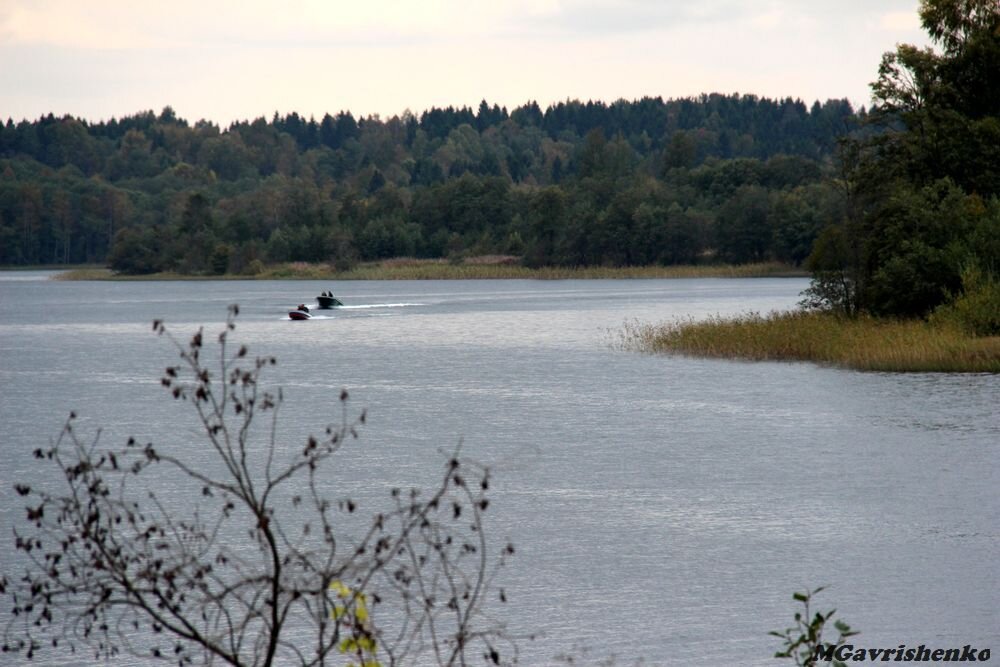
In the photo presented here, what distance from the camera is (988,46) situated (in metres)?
48.5

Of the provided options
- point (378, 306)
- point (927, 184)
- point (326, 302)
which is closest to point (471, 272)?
point (378, 306)

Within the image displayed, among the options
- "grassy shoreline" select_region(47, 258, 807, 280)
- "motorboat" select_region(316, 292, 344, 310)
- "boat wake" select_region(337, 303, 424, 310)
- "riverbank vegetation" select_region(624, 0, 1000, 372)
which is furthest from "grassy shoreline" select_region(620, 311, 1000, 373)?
"grassy shoreline" select_region(47, 258, 807, 280)

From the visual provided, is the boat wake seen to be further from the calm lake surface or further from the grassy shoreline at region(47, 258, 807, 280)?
the grassy shoreline at region(47, 258, 807, 280)

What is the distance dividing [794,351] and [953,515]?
87.7 feet

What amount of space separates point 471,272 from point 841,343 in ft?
381

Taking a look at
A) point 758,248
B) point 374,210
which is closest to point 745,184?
point 758,248

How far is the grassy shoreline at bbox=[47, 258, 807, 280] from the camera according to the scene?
14225 centimetres

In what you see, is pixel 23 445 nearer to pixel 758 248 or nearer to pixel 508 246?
pixel 758 248

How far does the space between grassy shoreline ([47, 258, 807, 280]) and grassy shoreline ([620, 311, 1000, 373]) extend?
88414mm

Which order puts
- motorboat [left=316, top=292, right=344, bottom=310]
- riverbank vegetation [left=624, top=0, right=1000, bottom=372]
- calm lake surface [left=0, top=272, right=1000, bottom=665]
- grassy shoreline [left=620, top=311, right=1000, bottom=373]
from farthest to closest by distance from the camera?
motorboat [left=316, top=292, right=344, bottom=310], riverbank vegetation [left=624, top=0, right=1000, bottom=372], grassy shoreline [left=620, top=311, right=1000, bottom=373], calm lake surface [left=0, top=272, right=1000, bottom=665]

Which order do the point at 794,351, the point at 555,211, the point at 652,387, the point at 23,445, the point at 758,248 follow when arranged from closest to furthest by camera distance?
the point at 23,445 < the point at 652,387 < the point at 794,351 < the point at 758,248 < the point at 555,211

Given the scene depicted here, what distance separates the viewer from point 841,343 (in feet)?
145

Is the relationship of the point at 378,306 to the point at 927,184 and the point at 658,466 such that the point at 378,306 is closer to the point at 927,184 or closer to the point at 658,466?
the point at 927,184

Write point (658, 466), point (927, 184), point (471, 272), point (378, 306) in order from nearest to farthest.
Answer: point (658, 466), point (927, 184), point (378, 306), point (471, 272)
